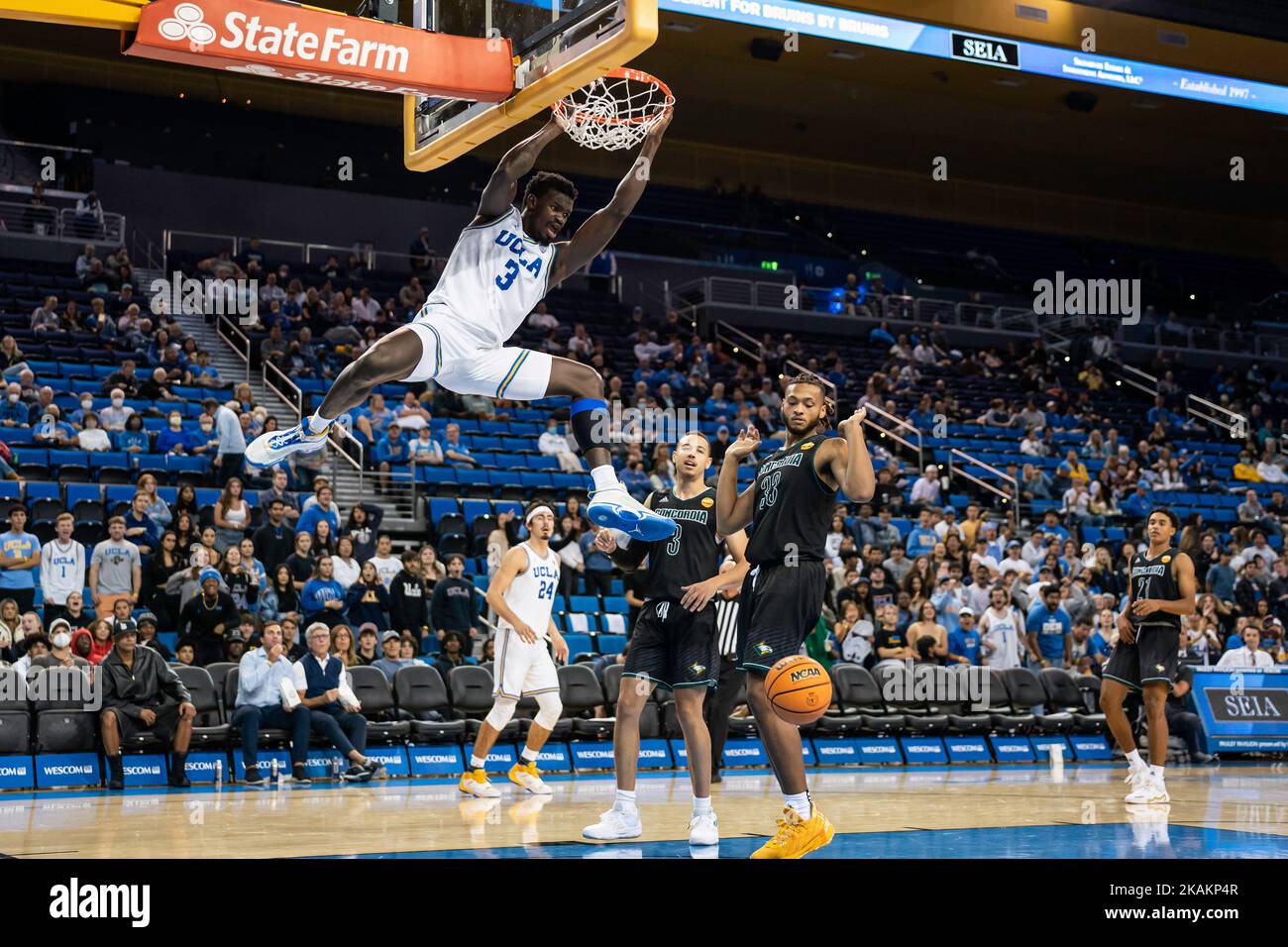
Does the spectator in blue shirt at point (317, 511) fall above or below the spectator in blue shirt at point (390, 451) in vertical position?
below

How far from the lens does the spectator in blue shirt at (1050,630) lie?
16.3 meters

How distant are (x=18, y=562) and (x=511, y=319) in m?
7.75

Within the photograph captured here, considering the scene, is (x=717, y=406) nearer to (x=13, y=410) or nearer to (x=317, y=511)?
(x=317, y=511)

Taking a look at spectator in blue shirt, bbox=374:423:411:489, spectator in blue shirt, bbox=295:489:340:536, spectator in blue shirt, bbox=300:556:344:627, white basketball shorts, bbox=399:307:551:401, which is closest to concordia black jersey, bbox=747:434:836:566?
white basketball shorts, bbox=399:307:551:401

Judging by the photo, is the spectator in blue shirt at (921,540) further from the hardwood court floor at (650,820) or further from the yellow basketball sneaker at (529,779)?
the yellow basketball sneaker at (529,779)

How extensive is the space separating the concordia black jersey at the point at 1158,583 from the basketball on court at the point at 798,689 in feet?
15.4

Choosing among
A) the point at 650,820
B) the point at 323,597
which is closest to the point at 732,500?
the point at 650,820

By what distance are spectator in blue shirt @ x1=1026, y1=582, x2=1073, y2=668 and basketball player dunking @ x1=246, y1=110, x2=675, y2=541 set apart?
10.7m

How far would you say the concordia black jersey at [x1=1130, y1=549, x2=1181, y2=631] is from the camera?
9938 mm

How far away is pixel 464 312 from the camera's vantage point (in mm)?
6547

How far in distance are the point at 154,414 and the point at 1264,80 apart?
19.7 metres

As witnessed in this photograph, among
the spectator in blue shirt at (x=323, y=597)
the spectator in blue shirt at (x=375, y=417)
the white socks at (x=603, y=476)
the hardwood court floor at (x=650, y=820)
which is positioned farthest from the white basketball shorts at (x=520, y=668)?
the spectator in blue shirt at (x=375, y=417)

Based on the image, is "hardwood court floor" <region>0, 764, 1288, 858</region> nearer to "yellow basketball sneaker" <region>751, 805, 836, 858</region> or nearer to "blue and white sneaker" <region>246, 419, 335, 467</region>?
"yellow basketball sneaker" <region>751, 805, 836, 858</region>
